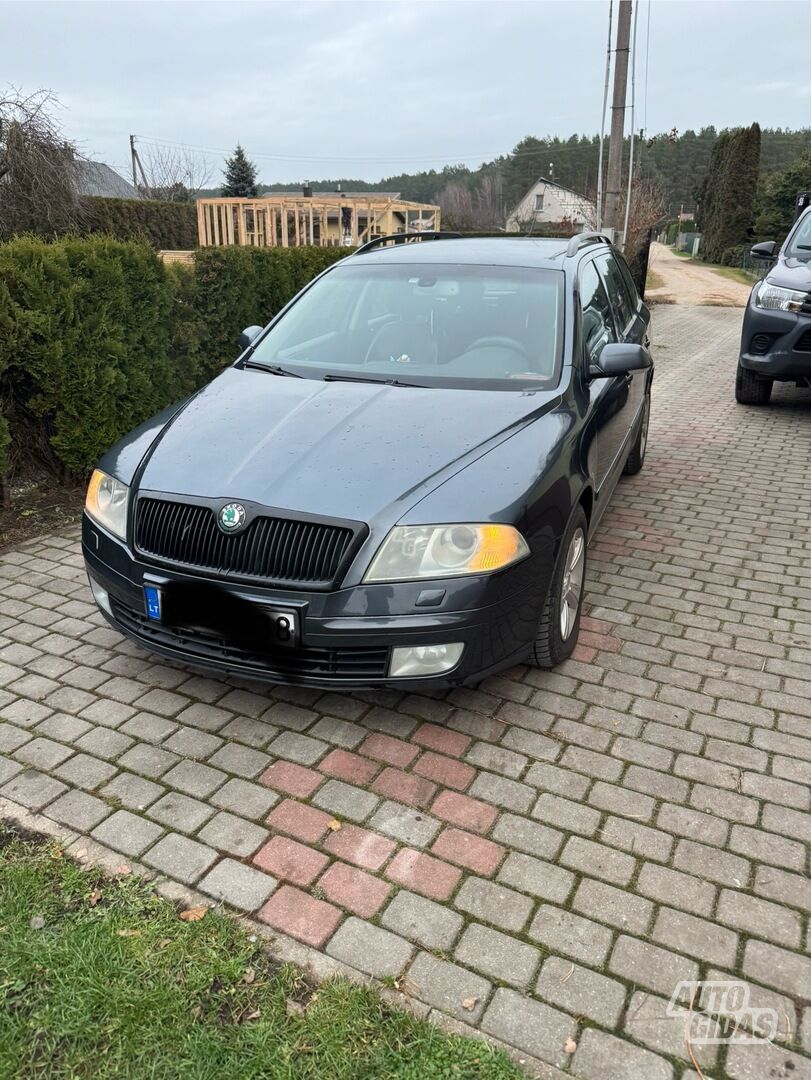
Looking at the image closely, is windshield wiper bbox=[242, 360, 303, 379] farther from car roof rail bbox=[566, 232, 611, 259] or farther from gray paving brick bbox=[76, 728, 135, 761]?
gray paving brick bbox=[76, 728, 135, 761]

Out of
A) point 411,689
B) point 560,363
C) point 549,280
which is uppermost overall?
point 549,280

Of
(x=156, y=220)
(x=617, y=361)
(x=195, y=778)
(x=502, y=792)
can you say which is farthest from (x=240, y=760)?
(x=156, y=220)

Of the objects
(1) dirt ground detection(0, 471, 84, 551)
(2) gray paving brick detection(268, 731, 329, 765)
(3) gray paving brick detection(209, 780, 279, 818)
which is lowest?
(3) gray paving brick detection(209, 780, 279, 818)

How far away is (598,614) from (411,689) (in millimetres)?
1599

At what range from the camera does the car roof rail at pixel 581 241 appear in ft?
15.1

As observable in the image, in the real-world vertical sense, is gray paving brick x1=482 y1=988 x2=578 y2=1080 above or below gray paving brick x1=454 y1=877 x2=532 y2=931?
below

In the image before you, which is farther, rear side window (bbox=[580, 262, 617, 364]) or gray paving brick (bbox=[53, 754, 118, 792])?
rear side window (bbox=[580, 262, 617, 364])

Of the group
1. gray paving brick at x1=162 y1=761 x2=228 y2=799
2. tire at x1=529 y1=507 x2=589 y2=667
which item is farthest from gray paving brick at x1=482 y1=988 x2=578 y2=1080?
tire at x1=529 y1=507 x2=589 y2=667

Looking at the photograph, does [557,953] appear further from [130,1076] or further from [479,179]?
[479,179]

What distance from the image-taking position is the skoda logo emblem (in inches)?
111

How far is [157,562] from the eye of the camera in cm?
299

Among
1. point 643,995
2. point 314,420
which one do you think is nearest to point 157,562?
point 314,420

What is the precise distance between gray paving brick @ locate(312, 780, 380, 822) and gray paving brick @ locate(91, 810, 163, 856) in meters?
0.54

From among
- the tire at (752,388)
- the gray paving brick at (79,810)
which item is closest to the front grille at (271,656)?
the gray paving brick at (79,810)
